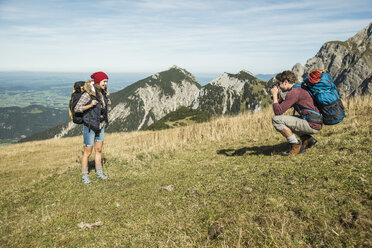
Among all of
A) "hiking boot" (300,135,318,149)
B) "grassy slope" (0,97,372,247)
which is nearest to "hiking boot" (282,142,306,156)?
"grassy slope" (0,97,372,247)

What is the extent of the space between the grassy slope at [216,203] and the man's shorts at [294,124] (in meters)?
0.70

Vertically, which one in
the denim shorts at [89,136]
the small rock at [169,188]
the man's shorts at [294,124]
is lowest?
the small rock at [169,188]

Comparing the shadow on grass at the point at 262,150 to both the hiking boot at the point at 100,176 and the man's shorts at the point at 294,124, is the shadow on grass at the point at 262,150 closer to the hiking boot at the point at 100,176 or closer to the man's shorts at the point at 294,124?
the man's shorts at the point at 294,124

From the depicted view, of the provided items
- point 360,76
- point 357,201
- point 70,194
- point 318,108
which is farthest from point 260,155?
point 360,76

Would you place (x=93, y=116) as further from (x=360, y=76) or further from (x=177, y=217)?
(x=360, y=76)

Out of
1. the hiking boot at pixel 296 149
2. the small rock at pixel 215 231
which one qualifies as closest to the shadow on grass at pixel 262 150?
the hiking boot at pixel 296 149

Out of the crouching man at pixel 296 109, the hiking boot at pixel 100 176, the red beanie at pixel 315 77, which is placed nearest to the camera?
the red beanie at pixel 315 77

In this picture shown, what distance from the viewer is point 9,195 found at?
Result: 25.2 ft

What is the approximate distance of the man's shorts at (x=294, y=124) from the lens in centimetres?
627

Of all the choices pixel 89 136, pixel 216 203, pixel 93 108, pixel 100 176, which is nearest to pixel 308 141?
pixel 216 203

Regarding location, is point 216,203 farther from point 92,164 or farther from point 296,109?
point 92,164

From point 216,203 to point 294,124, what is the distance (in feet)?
11.7

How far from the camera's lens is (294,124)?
6414mm

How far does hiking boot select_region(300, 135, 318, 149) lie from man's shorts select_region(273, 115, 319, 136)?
538 mm
